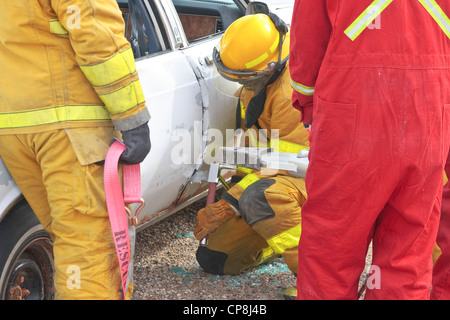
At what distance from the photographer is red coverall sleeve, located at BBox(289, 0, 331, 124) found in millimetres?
2406

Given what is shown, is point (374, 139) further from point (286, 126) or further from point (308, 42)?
point (286, 126)

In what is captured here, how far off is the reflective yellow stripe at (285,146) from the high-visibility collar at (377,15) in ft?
3.83

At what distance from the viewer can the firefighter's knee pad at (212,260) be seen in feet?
12.0

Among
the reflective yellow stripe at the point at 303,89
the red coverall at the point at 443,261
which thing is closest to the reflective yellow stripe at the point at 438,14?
the reflective yellow stripe at the point at 303,89

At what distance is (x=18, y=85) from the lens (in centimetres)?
232

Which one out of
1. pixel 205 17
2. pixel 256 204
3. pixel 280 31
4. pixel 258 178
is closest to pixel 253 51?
pixel 280 31

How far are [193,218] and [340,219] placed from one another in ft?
7.70

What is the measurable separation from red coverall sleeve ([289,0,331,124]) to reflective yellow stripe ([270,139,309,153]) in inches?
31.2

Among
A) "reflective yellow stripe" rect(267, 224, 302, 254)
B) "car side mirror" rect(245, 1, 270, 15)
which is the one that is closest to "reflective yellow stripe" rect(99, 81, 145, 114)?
"reflective yellow stripe" rect(267, 224, 302, 254)

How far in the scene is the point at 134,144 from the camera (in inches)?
96.4

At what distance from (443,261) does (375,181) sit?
0.78 metres

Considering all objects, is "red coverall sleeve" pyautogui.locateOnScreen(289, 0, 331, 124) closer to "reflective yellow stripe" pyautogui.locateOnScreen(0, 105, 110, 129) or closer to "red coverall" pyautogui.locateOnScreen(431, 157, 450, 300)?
"red coverall" pyautogui.locateOnScreen(431, 157, 450, 300)

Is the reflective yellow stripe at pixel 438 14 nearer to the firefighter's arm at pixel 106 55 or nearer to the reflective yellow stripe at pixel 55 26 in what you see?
the firefighter's arm at pixel 106 55
